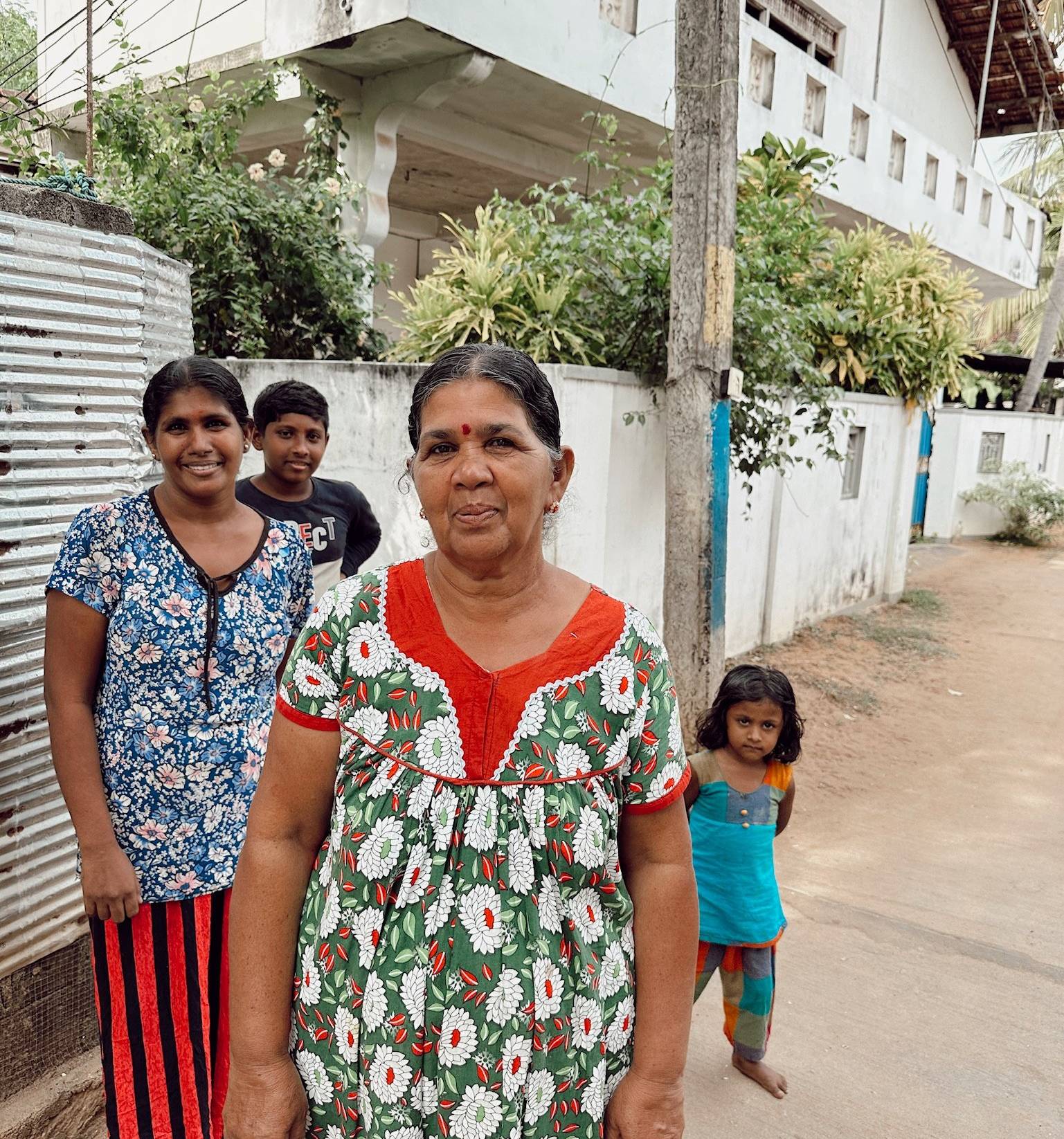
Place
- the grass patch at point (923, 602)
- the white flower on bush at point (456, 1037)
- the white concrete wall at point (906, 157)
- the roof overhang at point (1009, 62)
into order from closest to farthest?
1. the white flower on bush at point (456, 1037)
2. the white concrete wall at point (906, 157)
3. the grass patch at point (923, 602)
4. the roof overhang at point (1009, 62)

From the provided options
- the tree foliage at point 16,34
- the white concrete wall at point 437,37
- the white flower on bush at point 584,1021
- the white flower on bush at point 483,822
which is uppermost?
the tree foliage at point 16,34

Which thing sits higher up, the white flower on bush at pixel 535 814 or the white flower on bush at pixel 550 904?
the white flower on bush at pixel 535 814

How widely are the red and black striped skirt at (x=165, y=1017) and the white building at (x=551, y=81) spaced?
17.9ft

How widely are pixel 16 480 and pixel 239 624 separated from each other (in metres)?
0.73

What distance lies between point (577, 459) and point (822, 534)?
13.6ft

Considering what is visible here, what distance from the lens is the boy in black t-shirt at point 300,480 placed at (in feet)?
9.51

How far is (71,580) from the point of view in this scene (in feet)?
5.81

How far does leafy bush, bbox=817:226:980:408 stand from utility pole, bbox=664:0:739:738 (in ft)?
13.6

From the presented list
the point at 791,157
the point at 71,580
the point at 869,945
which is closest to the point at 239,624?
the point at 71,580

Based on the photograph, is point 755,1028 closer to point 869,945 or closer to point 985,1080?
point 985,1080

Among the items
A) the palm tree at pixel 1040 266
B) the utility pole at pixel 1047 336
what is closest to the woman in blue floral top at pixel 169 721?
the utility pole at pixel 1047 336

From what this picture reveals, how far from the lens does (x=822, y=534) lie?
867 cm

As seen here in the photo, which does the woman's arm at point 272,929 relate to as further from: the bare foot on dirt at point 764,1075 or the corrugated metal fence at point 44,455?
the bare foot on dirt at point 764,1075

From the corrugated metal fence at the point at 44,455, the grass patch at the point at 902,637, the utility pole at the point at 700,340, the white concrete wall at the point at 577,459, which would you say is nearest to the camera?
the corrugated metal fence at the point at 44,455
